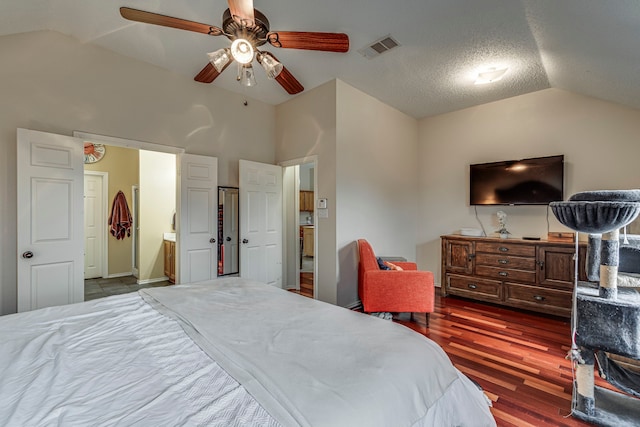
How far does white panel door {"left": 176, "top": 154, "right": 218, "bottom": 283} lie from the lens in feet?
10.9

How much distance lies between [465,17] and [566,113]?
234 centimetres

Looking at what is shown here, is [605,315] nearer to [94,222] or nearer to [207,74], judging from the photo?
[207,74]

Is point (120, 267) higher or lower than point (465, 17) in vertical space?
lower

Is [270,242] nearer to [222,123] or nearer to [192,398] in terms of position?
[222,123]

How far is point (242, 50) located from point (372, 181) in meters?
2.57

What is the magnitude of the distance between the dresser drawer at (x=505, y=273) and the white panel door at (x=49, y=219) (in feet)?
15.2

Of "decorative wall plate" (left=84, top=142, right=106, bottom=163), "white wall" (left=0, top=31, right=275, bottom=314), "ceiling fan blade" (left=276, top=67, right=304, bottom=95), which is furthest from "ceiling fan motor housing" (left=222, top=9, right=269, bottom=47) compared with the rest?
"decorative wall plate" (left=84, top=142, right=106, bottom=163)

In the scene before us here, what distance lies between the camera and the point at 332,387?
0.88 metres

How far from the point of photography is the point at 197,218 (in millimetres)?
3463

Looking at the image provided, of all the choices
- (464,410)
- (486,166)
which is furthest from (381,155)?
(464,410)

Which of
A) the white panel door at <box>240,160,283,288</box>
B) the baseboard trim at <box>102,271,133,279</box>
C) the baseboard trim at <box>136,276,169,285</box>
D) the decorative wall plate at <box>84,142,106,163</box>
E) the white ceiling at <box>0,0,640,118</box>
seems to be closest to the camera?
the white ceiling at <box>0,0,640,118</box>

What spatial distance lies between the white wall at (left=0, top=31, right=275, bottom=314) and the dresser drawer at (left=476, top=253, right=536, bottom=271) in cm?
356

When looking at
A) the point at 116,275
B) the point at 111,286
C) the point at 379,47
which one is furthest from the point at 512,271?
the point at 116,275

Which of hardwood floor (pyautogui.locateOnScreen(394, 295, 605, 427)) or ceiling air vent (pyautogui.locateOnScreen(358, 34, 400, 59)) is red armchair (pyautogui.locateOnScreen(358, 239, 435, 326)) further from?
ceiling air vent (pyautogui.locateOnScreen(358, 34, 400, 59))
